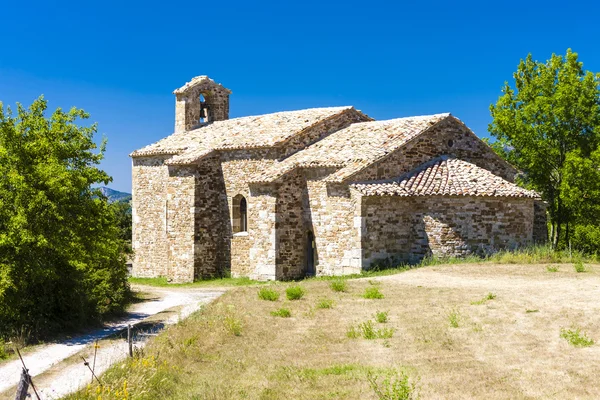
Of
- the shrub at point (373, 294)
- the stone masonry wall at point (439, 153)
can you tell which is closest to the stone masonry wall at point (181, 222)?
the stone masonry wall at point (439, 153)

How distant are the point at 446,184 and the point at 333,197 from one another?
4484mm

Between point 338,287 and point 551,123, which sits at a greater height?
point 551,123

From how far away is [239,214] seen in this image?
28578mm

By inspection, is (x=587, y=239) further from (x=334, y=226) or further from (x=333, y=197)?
(x=333, y=197)

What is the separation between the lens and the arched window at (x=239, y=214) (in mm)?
28406

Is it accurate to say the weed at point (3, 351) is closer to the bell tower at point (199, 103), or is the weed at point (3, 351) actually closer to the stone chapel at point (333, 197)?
the stone chapel at point (333, 197)

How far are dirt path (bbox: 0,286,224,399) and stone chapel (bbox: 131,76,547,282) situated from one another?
Answer: 21.7 feet

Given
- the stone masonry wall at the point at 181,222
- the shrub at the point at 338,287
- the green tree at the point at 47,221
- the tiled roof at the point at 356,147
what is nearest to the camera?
the green tree at the point at 47,221

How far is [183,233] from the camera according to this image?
28.5 metres

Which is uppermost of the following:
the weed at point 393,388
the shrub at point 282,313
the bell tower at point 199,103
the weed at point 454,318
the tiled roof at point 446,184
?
the bell tower at point 199,103

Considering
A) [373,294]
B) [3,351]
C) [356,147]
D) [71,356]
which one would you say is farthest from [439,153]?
[3,351]

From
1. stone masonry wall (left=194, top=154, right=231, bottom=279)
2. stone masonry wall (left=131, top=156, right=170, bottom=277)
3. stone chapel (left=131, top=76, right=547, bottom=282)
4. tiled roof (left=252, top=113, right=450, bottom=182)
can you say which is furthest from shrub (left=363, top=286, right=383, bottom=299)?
stone masonry wall (left=131, top=156, right=170, bottom=277)

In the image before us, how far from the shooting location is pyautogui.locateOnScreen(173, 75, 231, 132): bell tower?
35.0 m

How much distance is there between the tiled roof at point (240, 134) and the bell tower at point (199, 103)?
137 cm
